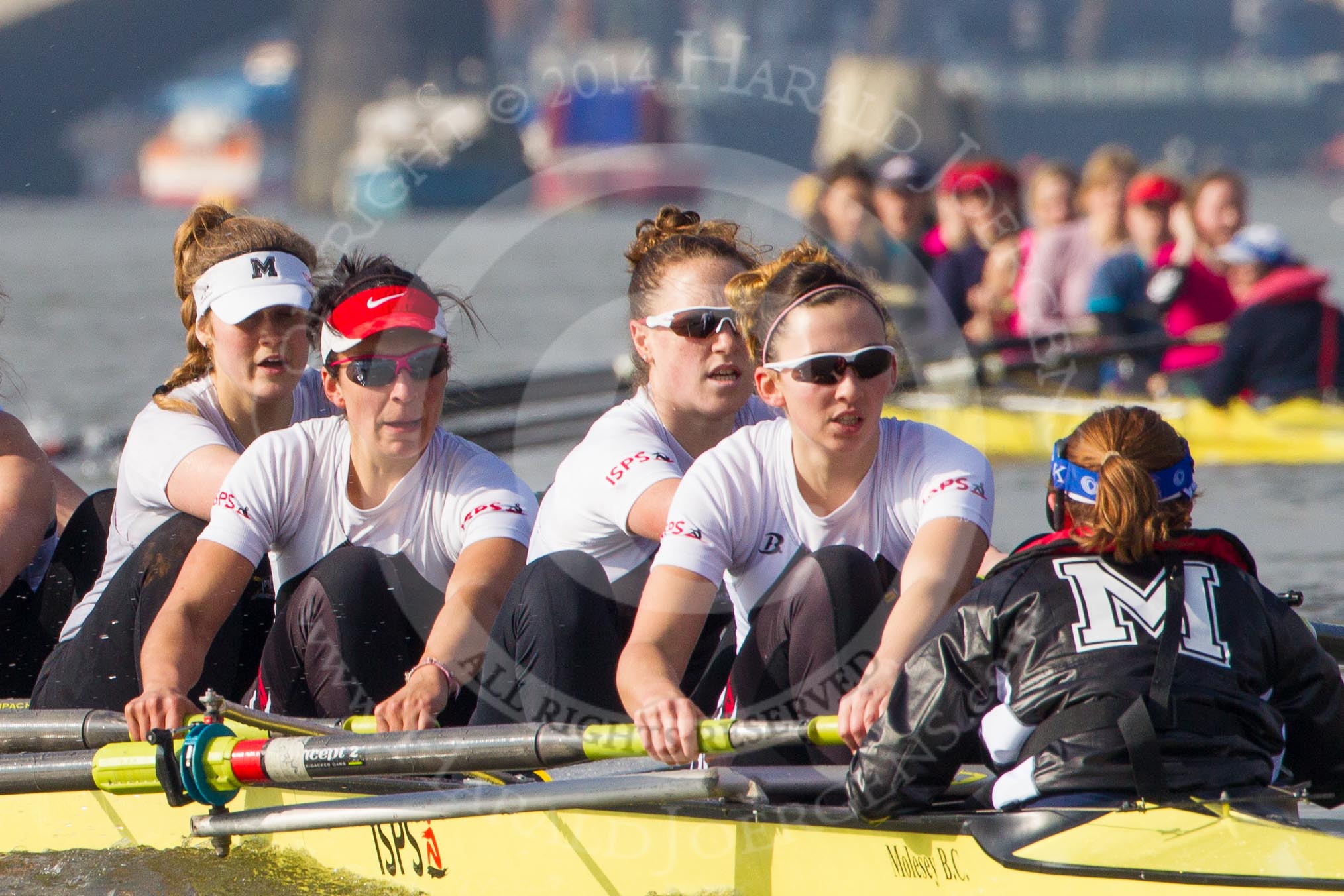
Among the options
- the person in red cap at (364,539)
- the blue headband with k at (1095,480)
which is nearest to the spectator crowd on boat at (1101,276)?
the person in red cap at (364,539)

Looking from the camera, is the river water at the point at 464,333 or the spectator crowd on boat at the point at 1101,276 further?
the spectator crowd on boat at the point at 1101,276

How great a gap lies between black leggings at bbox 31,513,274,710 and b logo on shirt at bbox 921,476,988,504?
1524mm

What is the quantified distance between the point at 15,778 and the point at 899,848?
180 cm

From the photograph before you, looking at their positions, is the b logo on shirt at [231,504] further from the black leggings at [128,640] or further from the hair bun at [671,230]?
the hair bun at [671,230]

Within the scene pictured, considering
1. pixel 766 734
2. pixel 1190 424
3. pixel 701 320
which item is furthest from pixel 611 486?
pixel 1190 424

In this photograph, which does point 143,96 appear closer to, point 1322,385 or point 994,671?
point 1322,385

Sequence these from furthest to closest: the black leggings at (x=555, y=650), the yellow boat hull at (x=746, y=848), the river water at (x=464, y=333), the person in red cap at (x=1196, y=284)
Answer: the person in red cap at (x=1196, y=284) → the river water at (x=464, y=333) → the black leggings at (x=555, y=650) → the yellow boat hull at (x=746, y=848)

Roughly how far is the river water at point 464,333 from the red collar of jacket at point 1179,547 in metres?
1.66

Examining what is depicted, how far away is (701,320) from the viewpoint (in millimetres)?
3463

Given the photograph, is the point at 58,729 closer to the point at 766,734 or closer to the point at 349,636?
the point at 349,636

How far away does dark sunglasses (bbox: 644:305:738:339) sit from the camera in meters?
3.46

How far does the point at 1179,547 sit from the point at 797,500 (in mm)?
811

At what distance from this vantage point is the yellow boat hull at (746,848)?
2.49m

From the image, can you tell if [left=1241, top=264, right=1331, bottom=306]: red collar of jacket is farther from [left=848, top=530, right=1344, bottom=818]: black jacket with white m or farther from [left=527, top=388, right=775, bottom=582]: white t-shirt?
[left=848, top=530, right=1344, bottom=818]: black jacket with white m
